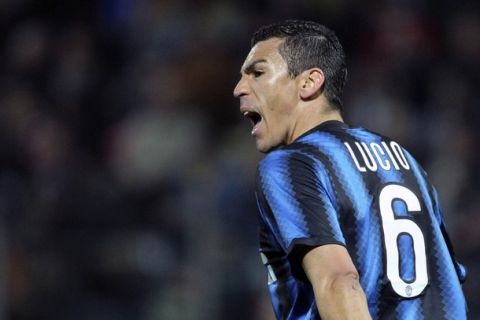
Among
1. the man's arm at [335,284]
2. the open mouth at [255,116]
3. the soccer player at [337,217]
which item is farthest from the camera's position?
the open mouth at [255,116]

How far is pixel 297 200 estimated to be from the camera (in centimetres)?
348

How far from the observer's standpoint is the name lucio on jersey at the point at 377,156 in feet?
12.1

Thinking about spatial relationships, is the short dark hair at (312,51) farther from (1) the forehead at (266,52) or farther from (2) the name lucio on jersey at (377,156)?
(2) the name lucio on jersey at (377,156)

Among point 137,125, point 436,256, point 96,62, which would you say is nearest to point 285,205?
point 436,256

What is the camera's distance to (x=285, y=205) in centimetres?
351

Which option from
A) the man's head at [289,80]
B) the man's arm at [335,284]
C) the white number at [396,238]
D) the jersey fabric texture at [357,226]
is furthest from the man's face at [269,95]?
the man's arm at [335,284]

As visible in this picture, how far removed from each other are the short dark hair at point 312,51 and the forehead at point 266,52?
2 cm

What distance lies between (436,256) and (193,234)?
15.4 feet

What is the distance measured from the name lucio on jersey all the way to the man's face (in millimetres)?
331

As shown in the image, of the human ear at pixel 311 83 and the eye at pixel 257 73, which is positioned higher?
the eye at pixel 257 73

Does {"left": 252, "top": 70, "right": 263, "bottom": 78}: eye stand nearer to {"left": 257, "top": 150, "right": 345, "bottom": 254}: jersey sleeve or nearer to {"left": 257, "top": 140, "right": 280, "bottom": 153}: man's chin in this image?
{"left": 257, "top": 140, "right": 280, "bottom": 153}: man's chin

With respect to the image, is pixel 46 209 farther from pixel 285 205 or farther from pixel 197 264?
pixel 285 205

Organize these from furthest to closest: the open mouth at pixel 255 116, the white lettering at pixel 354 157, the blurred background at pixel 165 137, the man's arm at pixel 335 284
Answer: the blurred background at pixel 165 137 < the open mouth at pixel 255 116 < the white lettering at pixel 354 157 < the man's arm at pixel 335 284

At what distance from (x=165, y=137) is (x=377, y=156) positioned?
20.1ft
